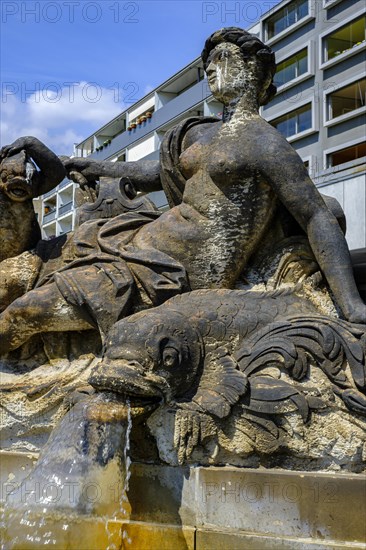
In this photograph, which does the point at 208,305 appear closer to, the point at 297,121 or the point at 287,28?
the point at 297,121

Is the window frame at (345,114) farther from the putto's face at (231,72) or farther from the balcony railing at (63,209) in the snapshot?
the putto's face at (231,72)

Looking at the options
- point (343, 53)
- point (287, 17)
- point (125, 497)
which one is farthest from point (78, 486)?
point (287, 17)

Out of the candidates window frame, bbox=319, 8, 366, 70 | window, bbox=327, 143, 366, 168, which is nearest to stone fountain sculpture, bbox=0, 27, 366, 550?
window, bbox=327, 143, 366, 168

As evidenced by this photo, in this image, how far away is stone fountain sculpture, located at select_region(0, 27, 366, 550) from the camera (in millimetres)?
3168

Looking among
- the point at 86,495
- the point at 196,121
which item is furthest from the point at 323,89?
the point at 86,495

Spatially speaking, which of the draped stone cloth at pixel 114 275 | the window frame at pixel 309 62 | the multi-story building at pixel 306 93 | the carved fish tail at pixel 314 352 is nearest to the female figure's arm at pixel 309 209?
the carved fish tail at pixel 314 352

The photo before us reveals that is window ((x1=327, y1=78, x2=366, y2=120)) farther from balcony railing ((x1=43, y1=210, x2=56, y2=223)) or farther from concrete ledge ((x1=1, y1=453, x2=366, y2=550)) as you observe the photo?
concrete ledge ((x1=1, y1=453, x2=366, y2=550))

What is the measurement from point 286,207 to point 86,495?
181cm

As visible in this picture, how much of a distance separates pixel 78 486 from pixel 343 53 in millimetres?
28995

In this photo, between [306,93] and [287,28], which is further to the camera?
[287,28]

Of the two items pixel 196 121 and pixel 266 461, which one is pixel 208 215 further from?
pixel 266 461

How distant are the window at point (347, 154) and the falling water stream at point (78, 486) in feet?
88.9

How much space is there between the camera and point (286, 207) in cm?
379

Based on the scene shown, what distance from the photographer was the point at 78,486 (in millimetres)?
2912
